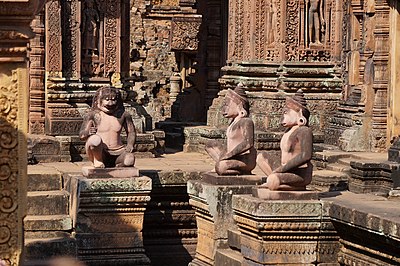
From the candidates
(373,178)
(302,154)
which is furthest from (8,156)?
(373,178)

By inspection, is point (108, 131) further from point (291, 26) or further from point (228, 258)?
point (291, 26)

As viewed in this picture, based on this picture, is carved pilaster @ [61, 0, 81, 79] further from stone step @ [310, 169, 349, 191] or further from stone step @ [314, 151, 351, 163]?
stone step @ [310, 169, 349, 191]

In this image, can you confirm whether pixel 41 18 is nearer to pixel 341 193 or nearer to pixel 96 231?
pixel 96 231

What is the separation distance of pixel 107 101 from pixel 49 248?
1742 millimetres

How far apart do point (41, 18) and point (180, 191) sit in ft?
10.5

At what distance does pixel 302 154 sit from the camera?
36.3 feet

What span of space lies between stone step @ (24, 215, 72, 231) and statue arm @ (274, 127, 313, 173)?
8.75 feet

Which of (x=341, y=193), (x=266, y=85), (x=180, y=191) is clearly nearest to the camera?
(x=341, y=193)

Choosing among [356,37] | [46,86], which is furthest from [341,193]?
[46,86]

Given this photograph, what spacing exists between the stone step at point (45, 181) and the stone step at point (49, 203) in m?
0.24

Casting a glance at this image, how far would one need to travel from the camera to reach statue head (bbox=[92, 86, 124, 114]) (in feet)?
43.1

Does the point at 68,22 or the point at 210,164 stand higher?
the point at 68,22

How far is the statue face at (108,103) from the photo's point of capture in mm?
13133

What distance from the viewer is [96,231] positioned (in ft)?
42.1
